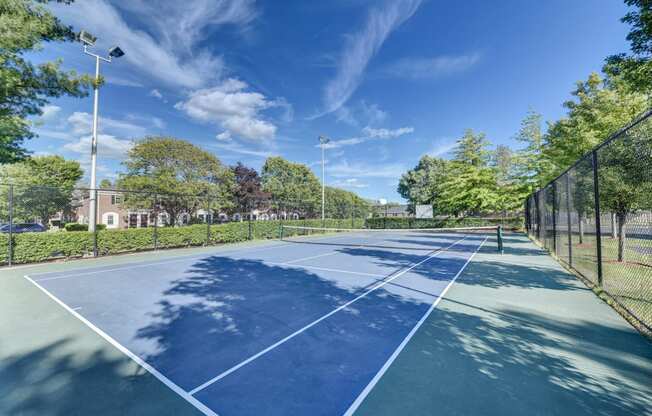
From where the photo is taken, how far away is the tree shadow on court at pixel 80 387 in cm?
246

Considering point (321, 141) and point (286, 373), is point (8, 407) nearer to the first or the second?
point (286, 373)

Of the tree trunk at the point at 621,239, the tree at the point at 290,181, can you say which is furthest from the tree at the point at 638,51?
the tree at the point at 290,181

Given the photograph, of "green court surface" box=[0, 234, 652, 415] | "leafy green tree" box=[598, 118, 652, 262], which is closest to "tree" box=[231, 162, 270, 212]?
"green court surface" box=[0, 234, 652, 415]

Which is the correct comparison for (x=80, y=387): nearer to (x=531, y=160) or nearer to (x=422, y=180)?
(x=531, y=160)

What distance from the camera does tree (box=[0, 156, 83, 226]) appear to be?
24.9m

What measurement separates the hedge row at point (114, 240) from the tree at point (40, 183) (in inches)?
575

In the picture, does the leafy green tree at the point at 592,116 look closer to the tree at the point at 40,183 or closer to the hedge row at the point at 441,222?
the hedge row at the point at 441,222

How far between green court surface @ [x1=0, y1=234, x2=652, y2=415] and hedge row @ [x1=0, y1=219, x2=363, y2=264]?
7.37 m

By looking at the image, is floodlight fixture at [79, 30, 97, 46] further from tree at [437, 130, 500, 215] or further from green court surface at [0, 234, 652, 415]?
tree at [437, 130, 500, 215]

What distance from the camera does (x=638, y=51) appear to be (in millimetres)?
5422

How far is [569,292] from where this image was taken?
6.02 metres

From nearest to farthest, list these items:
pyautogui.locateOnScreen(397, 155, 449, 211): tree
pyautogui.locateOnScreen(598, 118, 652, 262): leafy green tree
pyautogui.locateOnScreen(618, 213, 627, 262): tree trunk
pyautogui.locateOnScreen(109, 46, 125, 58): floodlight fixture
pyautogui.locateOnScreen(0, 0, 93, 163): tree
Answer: pyautogui.locateOnScreen(598, 118, 652, 262): leafy green tree
pyautogui.locateOnScreen(618, 213, 627, 262): tree trunk
pyautogui.locateOnScreen(0, 0, 93, 163): tree
pyautogui.locateOnScreen(109, 46, 125, 58): floodlight fixture
pyautogui.locateOnScreen(397, 155, 449, 211): tree

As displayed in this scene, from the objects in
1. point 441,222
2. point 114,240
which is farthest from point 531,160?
point 114,240

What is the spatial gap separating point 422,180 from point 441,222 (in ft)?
54.9
